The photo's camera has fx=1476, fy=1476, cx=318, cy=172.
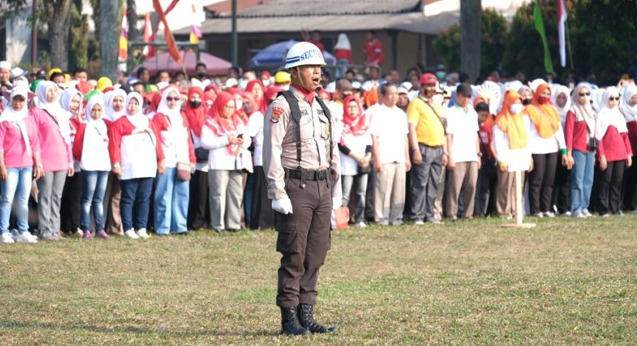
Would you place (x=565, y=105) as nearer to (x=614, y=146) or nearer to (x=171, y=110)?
(x=614, y=146)

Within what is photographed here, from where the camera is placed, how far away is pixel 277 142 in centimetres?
1099

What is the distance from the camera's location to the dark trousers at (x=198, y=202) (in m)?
20.8

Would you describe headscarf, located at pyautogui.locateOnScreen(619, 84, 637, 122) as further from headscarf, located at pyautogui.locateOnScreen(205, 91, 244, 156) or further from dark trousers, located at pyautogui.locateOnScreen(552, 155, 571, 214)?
headscarf, located at pyautogui.locateOnScreen(205, 91, 244, 156)

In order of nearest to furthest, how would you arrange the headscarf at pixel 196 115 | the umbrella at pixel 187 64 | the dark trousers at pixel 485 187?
the headscarf at pixel 196 115
the dark trousers at pixel 485 187
the umbrella at pixel 187 64

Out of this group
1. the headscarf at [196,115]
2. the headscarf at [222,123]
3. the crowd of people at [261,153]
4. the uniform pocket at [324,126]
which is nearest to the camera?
the uniform pocket at [324,126]

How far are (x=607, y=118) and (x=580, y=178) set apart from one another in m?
1.04

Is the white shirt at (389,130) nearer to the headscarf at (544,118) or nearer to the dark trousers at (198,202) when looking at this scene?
the headscarf at (544,118)

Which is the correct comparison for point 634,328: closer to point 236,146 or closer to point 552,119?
point 236,146

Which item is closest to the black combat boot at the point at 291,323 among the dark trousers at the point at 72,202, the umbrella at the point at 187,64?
the dark trousers at the point at 72,202

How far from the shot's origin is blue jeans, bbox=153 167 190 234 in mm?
20031

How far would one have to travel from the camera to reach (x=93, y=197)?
1947cm

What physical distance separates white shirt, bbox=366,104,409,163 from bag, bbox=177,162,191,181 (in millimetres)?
2865

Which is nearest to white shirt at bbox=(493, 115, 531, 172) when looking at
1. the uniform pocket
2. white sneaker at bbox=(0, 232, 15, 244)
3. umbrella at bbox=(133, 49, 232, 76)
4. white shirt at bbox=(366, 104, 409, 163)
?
white shirt at bbox=(366, 104, 409, 163)

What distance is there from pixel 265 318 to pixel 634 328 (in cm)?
297
